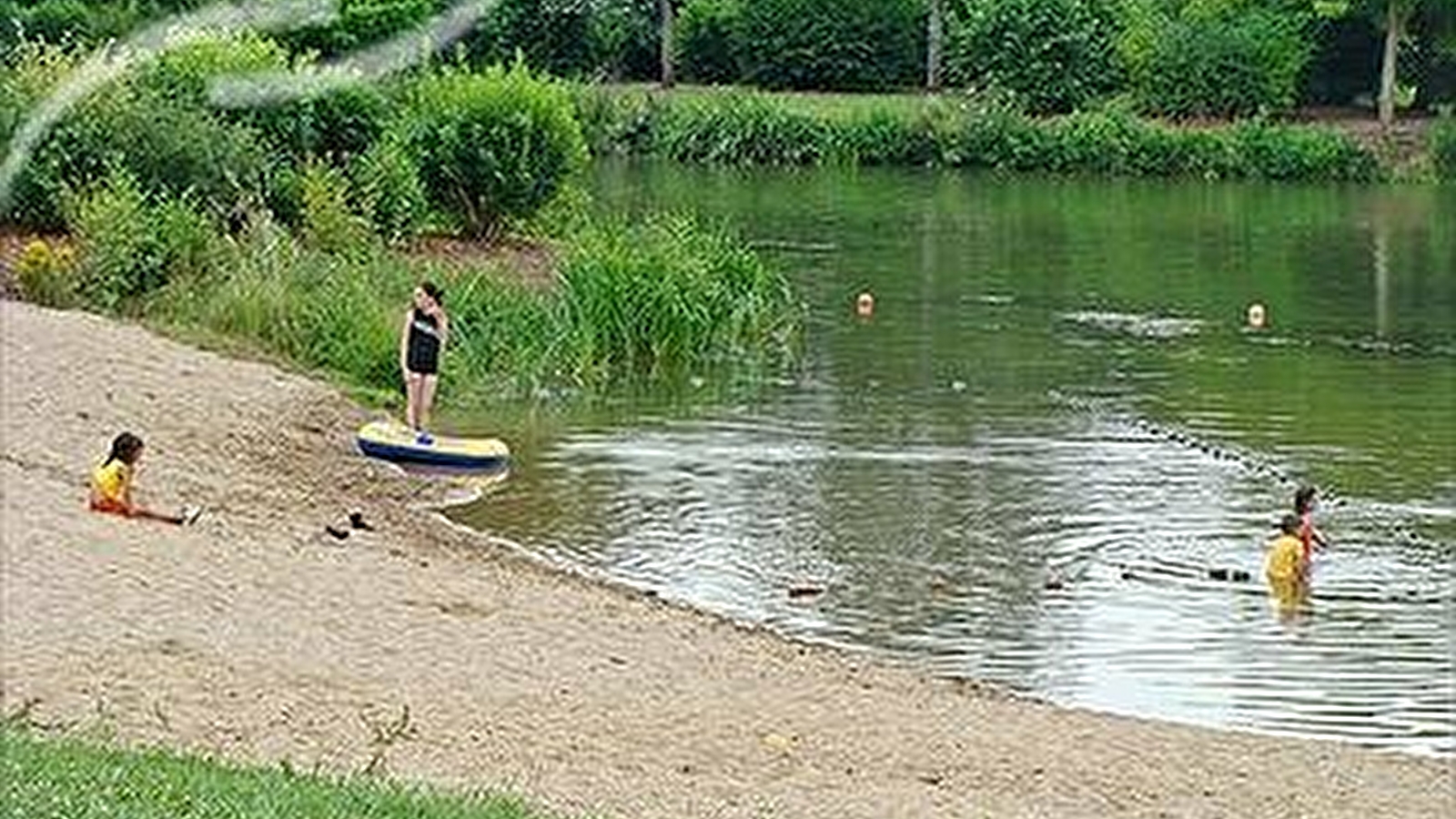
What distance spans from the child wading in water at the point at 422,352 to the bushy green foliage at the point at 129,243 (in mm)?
6171

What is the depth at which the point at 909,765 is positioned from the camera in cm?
1562

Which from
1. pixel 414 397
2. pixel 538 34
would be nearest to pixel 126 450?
pixel 414 397

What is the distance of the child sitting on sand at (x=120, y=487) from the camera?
20156 mm

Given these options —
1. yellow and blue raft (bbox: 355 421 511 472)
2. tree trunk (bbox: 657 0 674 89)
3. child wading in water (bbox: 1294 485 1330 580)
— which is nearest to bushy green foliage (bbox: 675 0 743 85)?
tree trunk (bbox: 657 0 674 89)

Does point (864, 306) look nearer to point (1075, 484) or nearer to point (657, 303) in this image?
point (657, 303)

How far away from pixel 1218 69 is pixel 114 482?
6052 cm

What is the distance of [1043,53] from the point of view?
78875 mm

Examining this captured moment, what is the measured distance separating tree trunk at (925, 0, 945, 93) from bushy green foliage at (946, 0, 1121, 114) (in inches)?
64.7

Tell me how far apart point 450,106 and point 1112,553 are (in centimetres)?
1858

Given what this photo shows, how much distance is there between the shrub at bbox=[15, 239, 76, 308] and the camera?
3166 centimetres

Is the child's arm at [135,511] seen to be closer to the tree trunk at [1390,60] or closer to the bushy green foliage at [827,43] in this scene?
the tree trunk at [1390,60]

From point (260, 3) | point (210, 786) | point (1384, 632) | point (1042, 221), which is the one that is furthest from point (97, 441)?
point (1042, 221)

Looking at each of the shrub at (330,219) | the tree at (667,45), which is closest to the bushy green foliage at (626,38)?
the tree at (667,45)

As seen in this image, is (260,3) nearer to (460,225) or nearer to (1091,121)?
(460,225)
